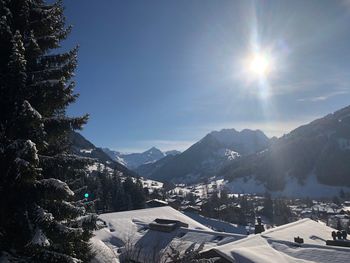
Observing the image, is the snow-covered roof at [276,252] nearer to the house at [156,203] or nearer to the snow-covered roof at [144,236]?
the snow-covered roof at [144,236]

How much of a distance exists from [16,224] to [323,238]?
3177cm

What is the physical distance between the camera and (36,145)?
927 centimetres

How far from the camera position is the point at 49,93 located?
9812mm

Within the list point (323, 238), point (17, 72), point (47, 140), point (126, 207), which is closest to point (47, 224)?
point (47, 140)

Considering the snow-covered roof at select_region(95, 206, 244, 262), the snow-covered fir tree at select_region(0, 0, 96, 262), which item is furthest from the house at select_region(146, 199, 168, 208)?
the snow-covered fir tree at select_region(0, 0, 96, 262)

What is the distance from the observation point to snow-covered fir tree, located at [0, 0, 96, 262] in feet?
27.8

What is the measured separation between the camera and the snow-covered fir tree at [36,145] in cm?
848

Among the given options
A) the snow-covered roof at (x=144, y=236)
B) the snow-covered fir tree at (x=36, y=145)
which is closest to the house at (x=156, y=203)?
the snow-covered roof at (x=144, y=236)

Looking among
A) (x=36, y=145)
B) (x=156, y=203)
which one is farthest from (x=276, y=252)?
(x=156, y=203)

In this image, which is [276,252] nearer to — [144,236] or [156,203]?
[144,236]

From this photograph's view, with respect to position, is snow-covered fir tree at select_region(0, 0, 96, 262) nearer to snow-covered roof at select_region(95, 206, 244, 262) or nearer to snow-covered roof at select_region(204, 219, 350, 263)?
snow-covered roof at select_region(204, 219, 350, 263)

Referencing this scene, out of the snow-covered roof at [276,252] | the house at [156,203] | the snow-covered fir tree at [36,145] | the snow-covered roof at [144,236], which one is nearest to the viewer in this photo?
A: the snow-covered fir tree at [36,145]

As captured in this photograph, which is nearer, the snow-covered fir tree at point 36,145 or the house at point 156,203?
the snow-covered fir tree at point 36,145

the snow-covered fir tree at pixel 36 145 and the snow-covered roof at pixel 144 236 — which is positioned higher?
the snow-covered fir tree at pixel 36 145
